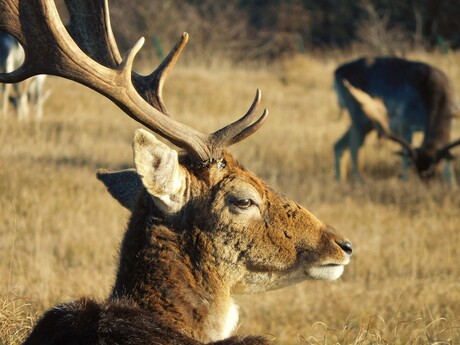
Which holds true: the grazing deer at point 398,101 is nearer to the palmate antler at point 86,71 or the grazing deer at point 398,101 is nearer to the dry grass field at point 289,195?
the dry grass field at point 289,195

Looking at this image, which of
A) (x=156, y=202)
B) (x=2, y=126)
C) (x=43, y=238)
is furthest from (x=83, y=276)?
(x=2, y=126)

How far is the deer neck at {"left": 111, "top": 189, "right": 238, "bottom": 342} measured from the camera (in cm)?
413

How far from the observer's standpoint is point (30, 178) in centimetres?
1108

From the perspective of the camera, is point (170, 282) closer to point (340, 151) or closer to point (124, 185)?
point (124, 185)

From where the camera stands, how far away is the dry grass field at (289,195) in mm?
7102

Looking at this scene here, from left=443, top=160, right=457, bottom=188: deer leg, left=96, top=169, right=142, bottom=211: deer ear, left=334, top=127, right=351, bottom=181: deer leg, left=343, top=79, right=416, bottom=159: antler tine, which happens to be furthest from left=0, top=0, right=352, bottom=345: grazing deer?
left=334, top=127, right=351, bottom=181: deer leg

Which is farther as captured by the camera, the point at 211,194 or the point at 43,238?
the point at 43,238

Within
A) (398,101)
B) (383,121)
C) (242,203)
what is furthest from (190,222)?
(398,101)

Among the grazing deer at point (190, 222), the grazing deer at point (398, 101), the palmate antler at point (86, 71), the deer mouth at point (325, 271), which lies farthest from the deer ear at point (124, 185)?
the grazing deer at point (398, 101)

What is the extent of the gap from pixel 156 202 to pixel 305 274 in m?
0.80

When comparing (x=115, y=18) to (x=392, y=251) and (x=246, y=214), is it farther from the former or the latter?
(x=246, y=214)

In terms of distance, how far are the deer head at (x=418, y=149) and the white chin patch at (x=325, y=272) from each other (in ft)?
30.9

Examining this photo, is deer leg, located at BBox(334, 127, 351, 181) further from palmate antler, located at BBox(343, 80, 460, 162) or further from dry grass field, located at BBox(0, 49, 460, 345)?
palmate antler, located at BBox(343, 80, 460, 162)

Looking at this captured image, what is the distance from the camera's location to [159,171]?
4.17 m
